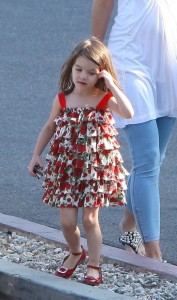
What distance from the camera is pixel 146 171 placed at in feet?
19.2

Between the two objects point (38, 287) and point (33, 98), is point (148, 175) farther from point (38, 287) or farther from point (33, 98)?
point (33, 98)

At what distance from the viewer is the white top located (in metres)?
5.78

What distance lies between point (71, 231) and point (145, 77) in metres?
0.96

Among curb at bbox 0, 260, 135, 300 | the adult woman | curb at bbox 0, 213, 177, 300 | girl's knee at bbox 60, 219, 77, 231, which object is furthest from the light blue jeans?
curb at bbox 0, 260, 135, 300

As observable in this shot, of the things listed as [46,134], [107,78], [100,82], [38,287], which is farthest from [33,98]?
[38,287]

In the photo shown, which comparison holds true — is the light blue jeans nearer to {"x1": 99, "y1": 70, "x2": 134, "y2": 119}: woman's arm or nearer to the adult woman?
the adult woman

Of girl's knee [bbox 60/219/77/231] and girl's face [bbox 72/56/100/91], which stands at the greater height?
girl's face [bbox 72/56/100/91]

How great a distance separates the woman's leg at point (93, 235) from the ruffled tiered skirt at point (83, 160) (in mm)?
71

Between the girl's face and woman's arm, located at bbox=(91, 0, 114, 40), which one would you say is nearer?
the girl's face

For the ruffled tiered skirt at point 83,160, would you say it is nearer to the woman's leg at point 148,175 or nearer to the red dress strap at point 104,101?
the red dress strap at point 104,101

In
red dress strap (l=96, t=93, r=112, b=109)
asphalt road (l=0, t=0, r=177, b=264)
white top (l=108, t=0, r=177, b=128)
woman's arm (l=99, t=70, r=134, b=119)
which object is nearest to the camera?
woman's arm (l=99, t=70, r=134, b=119)

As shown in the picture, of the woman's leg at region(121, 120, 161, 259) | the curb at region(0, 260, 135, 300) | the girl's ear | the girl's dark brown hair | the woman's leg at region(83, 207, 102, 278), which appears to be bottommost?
the curb at region(0, 260, 135, 300)

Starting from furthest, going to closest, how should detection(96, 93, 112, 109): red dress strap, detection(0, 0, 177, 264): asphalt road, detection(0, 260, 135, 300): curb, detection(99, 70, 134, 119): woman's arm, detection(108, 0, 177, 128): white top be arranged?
detection(0, 0, 177, 264): asphalt road → detection(108, 0, 177, 128): white top → detection(96, 93, 112, 109): red dress strap → detection(99, 70, 134, 119): woman's arm → detection(0, 260, 135, 300): curb

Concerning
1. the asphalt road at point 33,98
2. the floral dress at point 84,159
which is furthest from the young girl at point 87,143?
the asphalt road at point 33,98
